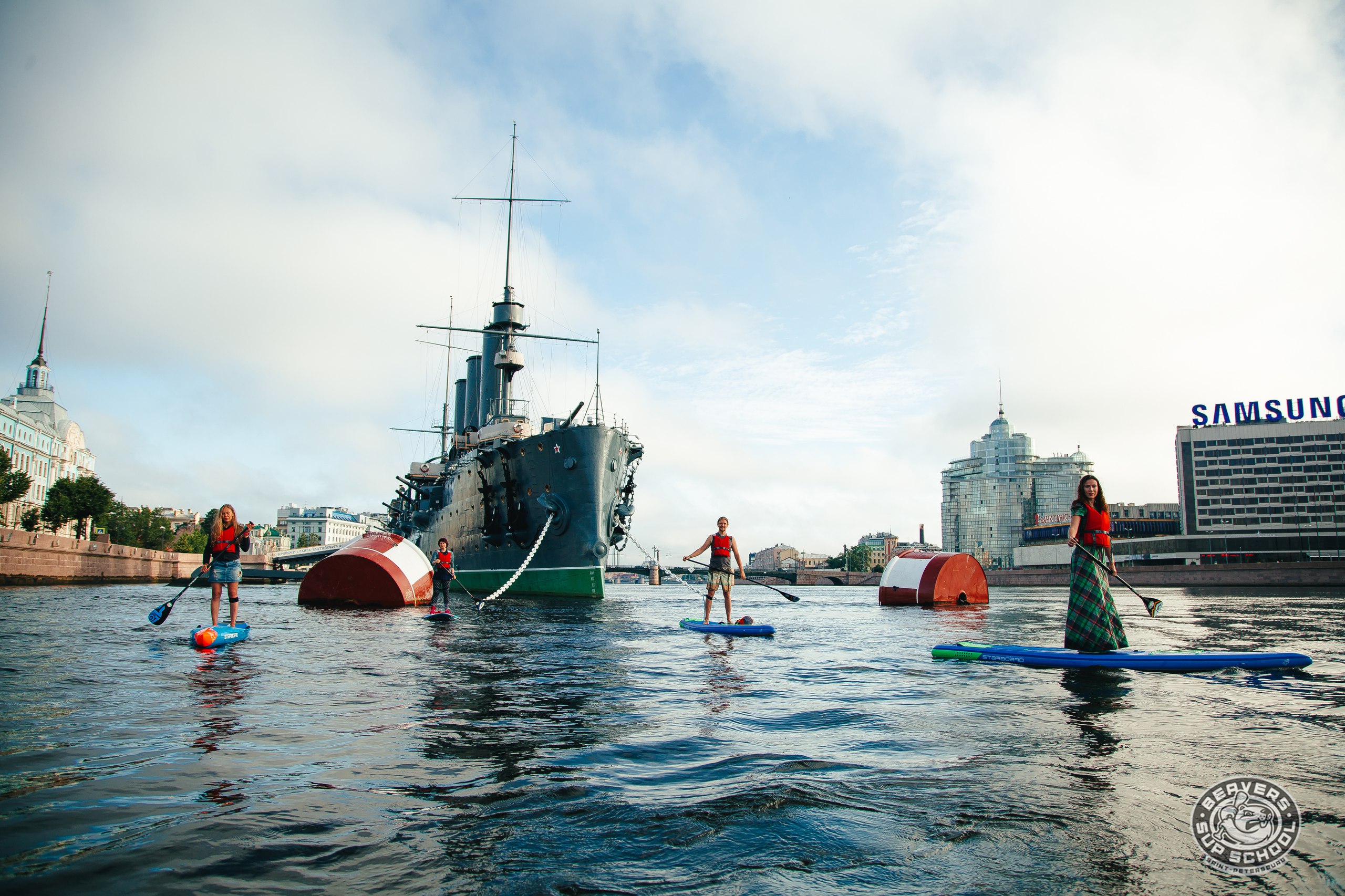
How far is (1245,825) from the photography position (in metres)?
3.31

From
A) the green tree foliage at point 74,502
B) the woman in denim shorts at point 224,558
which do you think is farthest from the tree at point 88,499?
the woman in denim shorts at point 224,558

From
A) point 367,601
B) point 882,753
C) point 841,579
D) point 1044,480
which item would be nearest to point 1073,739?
point 882,753

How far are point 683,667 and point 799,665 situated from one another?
148cm

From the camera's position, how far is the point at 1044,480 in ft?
615

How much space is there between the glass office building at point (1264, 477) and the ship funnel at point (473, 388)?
104 metres

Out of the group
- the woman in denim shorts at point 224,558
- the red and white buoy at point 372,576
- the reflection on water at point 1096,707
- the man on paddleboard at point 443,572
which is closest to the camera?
the reflection on water at point 1096,707

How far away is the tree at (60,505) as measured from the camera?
57.5 m

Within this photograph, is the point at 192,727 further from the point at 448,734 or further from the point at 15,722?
the point at 448,734

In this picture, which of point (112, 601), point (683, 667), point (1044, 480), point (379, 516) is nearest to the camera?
point (683, 667)

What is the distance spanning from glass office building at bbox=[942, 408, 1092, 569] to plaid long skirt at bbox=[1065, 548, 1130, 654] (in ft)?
615

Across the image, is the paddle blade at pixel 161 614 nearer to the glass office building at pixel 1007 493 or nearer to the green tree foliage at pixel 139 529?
the green tree foliage at pixel 139 529

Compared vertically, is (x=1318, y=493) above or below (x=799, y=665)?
above

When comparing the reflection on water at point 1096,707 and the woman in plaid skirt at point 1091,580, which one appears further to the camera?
the woman in plaid skirt at point 1091,580

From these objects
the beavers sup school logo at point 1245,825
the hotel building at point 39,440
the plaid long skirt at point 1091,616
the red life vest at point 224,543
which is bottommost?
the beavers sup school logo at point 1245,825
